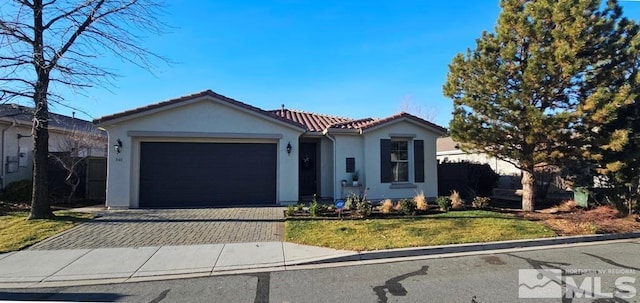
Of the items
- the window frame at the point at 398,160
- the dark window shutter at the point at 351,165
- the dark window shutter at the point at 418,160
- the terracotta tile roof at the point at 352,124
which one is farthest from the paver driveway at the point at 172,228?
the dark window shutter at the point at 418,160

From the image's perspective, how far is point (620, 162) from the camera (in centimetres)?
1030

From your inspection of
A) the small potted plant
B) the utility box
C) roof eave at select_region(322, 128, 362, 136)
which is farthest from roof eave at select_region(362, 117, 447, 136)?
the utility box

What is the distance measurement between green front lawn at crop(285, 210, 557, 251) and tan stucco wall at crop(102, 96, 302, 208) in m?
3.78

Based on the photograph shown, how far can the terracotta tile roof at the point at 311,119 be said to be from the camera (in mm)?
14738

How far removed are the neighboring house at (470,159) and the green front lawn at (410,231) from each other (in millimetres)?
9627

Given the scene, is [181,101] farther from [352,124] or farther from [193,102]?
[352,124]

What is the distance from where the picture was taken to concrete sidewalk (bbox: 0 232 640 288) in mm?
5750

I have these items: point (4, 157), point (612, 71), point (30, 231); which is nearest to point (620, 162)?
point (612, 71)

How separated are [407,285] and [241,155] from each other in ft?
29.6

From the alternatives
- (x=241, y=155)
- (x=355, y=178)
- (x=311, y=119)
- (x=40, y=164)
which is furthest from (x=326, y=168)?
(x=40, y=164)

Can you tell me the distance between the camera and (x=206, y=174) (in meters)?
12.8

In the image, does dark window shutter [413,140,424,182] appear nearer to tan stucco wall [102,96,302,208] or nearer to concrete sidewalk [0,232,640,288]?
tan stucco wall [102,96,302,208]

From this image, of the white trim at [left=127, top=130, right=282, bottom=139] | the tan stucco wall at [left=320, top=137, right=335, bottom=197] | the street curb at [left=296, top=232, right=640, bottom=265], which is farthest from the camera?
the tan stucco wall at [left=320, top=137, right=335, bottom=197]

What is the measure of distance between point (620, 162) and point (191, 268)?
11.5m
